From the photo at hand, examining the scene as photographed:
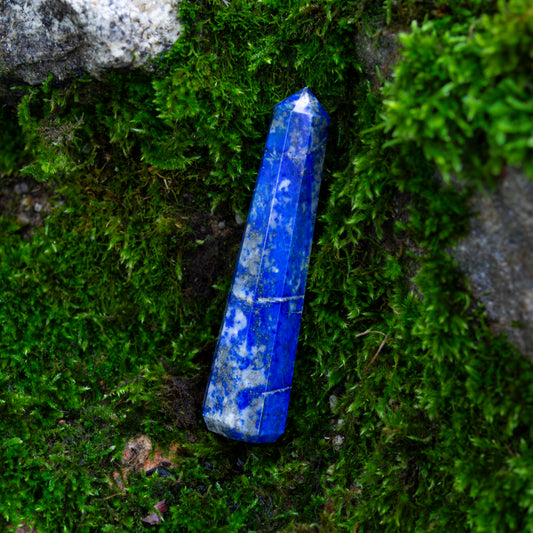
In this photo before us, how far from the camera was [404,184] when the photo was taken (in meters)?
1.82

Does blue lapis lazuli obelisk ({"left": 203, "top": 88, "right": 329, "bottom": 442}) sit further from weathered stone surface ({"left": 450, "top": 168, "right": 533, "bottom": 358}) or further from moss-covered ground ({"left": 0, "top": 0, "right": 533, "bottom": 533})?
weathered stone surface ({"left": 450, "top": 168, "right": 533, "bottom": 358})

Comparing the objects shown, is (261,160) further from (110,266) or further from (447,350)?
(447,350)

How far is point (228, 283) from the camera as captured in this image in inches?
91.9

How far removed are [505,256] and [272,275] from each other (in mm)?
936

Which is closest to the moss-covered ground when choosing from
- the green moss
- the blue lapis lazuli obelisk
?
the green moss

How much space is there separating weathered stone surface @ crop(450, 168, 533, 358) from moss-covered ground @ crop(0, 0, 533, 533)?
6 centimetres

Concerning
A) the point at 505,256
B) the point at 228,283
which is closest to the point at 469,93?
the point at 505,256

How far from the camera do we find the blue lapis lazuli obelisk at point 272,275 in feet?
6.56

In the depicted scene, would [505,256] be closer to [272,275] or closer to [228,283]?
[272,275]

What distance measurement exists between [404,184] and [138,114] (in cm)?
129

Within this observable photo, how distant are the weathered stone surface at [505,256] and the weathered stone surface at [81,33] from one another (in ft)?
5.12

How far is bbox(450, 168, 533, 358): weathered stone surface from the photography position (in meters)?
1.56

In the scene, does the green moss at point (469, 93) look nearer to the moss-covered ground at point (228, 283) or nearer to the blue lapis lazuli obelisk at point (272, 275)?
the moss-covered ground at point (228, 283)

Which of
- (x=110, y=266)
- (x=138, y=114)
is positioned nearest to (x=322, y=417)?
(x=110, y=266)
